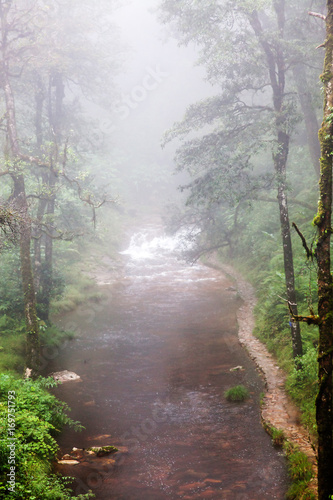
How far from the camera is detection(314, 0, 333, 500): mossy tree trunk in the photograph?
444 centimetres

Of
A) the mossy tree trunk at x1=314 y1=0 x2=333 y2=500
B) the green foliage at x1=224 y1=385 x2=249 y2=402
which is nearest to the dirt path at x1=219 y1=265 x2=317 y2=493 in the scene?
the green foliage at x1=224 y1=385 x2=249 y2=402

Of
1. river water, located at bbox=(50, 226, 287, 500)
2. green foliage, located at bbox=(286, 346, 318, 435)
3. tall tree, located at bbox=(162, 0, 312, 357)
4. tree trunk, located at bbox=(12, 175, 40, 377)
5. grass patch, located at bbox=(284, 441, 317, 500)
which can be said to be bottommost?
river water, located at bbox=(50, 226, 287, 500)

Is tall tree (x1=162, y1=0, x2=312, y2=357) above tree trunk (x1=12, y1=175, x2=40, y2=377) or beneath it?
above

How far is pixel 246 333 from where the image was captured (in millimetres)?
12844

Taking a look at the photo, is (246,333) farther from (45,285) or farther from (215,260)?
(215,260)

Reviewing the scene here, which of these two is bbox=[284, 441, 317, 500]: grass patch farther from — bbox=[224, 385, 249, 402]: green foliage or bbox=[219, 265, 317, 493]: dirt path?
bbox=[224, 385, 249, 402]: green foliage

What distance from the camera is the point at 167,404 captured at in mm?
8680

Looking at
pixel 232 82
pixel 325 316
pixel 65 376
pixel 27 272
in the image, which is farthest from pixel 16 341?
pixel 232 82

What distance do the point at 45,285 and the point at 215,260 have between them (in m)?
14.4

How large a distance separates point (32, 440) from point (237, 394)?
15.3 ft

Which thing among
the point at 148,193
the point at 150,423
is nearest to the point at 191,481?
the point at 150,423

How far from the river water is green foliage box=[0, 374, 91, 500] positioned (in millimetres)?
406

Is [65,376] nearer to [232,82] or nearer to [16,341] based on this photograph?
[16,341]

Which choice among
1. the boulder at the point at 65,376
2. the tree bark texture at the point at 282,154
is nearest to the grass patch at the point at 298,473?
the tree bark texture at the point at 282,154
